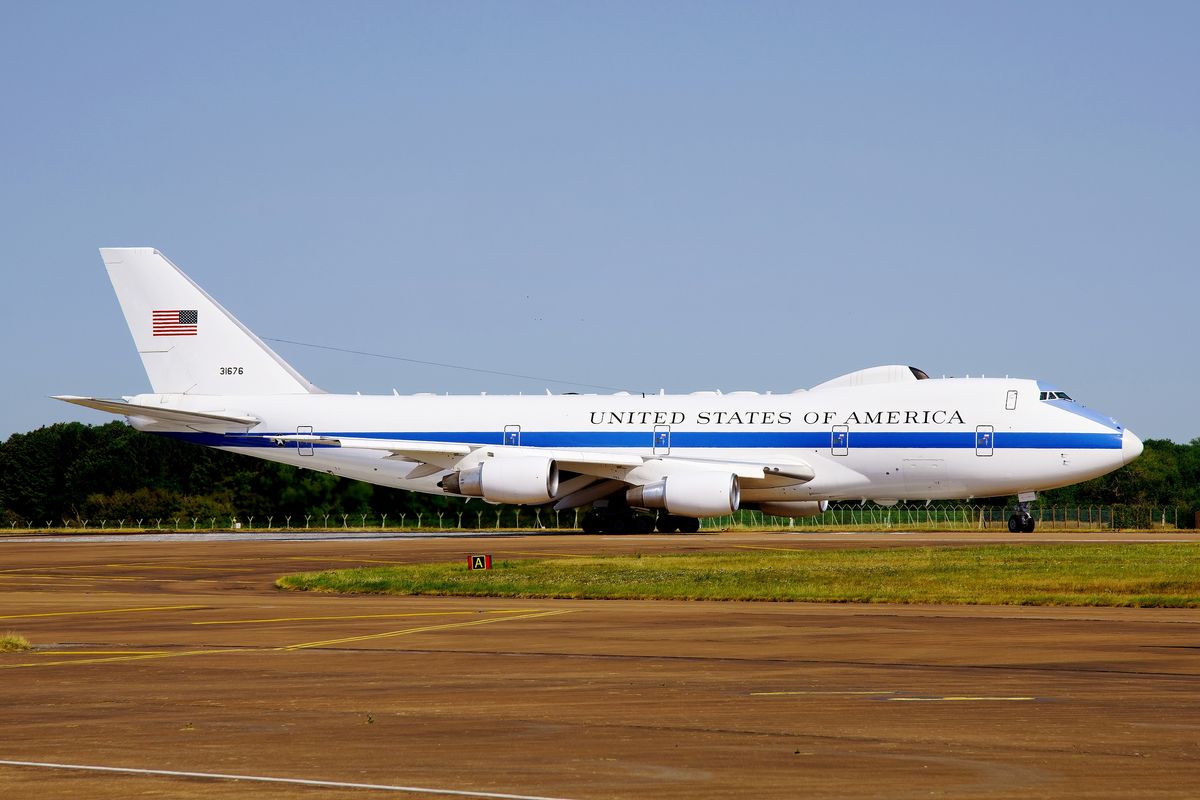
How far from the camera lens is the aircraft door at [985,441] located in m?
48.3

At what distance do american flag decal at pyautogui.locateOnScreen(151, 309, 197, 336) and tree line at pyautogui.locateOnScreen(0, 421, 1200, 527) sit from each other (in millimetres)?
19564

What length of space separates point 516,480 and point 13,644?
31.2 meters

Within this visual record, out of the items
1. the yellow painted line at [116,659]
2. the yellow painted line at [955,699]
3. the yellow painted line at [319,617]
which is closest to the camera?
the yellow painted line at [955,699]

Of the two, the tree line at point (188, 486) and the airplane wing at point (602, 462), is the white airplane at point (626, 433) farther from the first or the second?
the tree line at point (188, 486)

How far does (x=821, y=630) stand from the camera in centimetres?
1934

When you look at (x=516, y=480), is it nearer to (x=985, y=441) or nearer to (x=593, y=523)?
(x=593, y=523)

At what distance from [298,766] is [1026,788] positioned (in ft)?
15.3

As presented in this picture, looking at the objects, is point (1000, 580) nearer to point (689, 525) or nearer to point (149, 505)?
point (689, 525)

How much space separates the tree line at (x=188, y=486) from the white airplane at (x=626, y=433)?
19531 millimetres

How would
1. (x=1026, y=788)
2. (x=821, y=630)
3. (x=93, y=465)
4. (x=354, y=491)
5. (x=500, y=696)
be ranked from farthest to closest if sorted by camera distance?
(x=93, y=465) < (x=354, y=491) < (x=821, y=630) < (x=500, y=696) < (x=1026, y=788)

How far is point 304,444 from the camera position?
179 feet

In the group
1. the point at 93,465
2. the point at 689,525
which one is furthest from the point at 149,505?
the point at 689,525

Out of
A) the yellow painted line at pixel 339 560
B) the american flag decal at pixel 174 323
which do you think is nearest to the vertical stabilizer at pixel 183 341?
the american flag decal at pixel 174 323

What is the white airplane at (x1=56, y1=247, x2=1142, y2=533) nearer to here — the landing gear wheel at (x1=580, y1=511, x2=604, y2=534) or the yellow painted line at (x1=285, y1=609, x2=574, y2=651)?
the landing gear wheel at (x1=580, y1=511, x2=604, y2=534)
